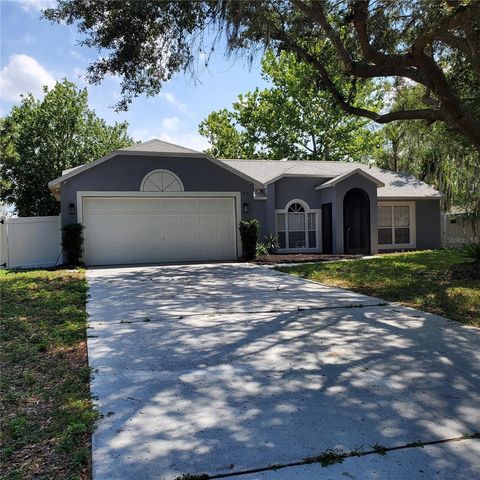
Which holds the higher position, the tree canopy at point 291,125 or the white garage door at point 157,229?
the tree canopy at point 291,125

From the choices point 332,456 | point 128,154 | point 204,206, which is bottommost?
point 332,456

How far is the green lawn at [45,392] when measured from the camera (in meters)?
3.15

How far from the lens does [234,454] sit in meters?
3.21

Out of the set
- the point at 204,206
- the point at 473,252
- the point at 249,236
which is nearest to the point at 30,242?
the point at 204,206

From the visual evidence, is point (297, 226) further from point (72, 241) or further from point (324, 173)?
point (72, 241)

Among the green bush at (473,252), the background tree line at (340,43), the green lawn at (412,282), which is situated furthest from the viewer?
the green bush at (473,252)

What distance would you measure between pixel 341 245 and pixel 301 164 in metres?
5.01

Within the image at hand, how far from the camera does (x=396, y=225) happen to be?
72.2ft

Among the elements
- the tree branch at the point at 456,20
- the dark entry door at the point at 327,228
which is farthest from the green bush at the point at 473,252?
the dark entry door at the point at 327,228

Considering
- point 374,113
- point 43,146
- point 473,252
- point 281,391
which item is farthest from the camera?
point 43,146

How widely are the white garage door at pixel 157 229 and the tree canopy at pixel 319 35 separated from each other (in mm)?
4445

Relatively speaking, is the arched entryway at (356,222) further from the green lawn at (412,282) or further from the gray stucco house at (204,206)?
Result: the green lawn at (412,282)

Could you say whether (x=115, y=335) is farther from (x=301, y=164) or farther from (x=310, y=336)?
(x=301, y=164)

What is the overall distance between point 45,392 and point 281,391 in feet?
7.18
